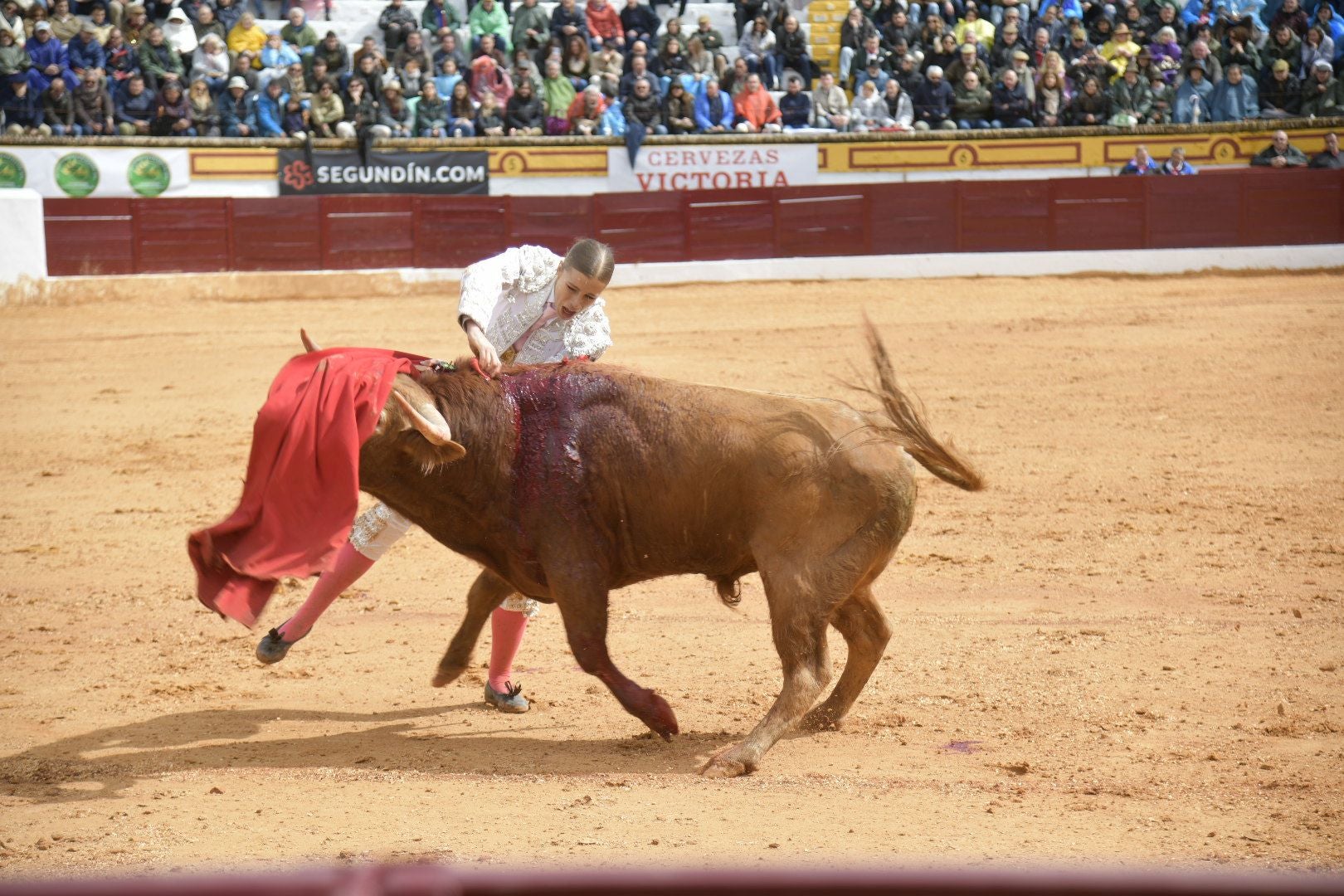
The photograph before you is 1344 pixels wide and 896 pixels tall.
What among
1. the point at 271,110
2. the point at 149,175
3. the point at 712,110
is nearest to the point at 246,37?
the point at 271,110

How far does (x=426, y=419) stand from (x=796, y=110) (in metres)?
15.0

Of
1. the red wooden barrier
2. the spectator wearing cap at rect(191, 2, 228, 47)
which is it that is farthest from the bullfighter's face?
the spectator wearing cap at rect(191, 2, 228, 47)

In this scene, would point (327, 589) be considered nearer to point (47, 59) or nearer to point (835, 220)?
point (835, 220)

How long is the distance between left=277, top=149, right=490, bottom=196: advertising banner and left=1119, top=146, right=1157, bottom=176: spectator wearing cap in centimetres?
794

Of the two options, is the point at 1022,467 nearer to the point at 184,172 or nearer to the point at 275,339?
the point at 275,339

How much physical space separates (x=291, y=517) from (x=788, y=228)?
14140 millimetres

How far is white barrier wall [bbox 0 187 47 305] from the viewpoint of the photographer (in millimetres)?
15414

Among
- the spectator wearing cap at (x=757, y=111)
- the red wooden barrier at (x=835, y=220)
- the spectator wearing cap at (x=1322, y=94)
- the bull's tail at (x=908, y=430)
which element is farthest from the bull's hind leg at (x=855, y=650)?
the spectator wearing cap at (x=1322, y=94)

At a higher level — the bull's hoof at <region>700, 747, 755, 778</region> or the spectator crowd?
the spectator crowd

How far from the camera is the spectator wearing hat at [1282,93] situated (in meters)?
18.5

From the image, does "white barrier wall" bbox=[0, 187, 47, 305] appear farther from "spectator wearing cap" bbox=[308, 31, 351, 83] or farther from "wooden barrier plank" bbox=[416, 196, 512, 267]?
"wooden barrier plank" bbox=[416, 196, 512, 267]

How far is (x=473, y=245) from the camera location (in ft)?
57.8

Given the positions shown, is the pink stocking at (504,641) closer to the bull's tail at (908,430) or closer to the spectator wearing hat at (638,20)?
the bull's tail at (908,430)

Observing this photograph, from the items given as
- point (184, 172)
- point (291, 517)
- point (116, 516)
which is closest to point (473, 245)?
point (184, 172)
